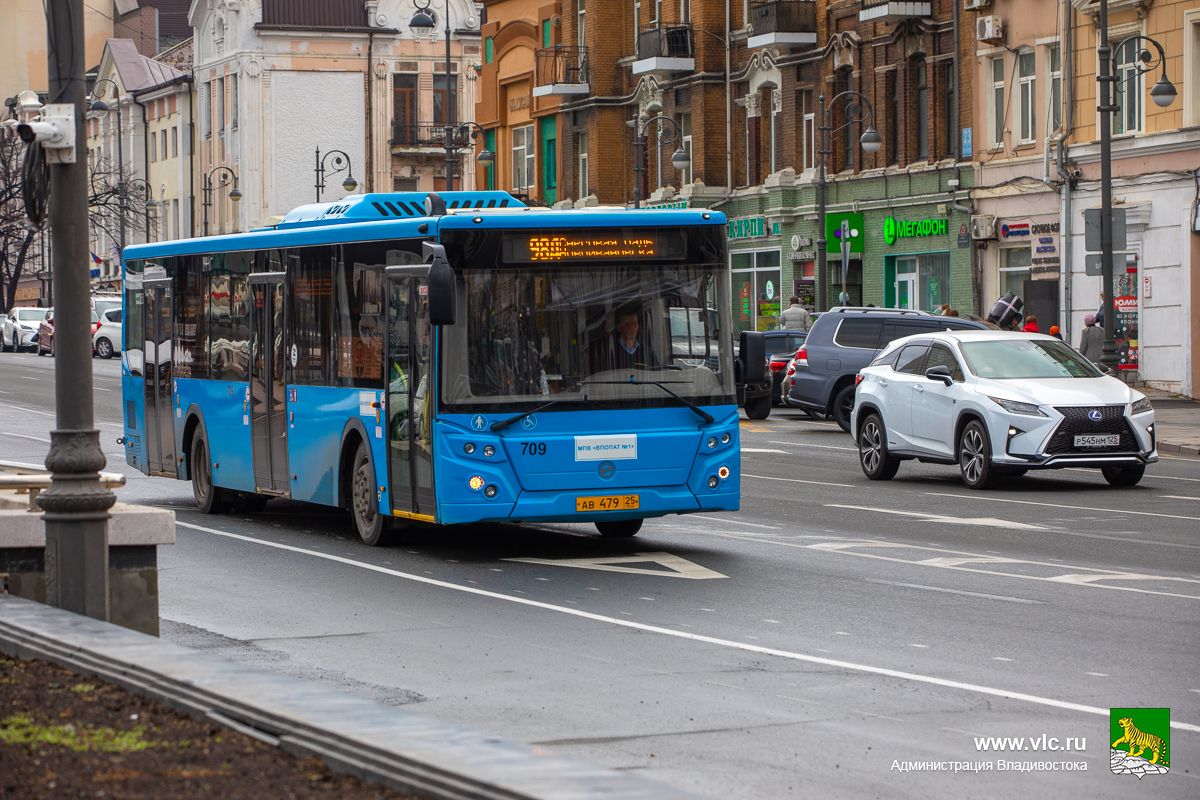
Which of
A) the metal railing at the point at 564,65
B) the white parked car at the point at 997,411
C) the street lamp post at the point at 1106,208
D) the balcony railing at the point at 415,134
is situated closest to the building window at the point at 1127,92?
the street lamp post at the point at 1106,208

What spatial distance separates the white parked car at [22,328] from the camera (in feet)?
236

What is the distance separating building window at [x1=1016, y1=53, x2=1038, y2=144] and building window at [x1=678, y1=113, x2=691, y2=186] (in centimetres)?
1441

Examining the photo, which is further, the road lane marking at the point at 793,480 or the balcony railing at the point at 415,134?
the balcony railing at the point at 415,134

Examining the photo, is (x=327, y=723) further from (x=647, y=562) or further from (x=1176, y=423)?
(x=1176, y=423)

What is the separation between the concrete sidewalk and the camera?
25.6 m

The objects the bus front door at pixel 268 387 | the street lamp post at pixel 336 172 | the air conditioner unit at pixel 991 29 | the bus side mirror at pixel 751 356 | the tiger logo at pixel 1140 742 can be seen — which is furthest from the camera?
the street lamp post at pixel 336 172

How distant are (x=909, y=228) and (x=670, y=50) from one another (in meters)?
11.9

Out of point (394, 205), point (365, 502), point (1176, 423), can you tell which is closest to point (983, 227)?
point (1176, 423)

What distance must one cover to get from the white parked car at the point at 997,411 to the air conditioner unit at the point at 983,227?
18821 millimetres

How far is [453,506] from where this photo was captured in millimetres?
13375

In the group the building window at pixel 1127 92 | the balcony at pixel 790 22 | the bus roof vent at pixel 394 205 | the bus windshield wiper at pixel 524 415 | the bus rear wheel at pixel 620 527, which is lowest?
the bus rear wheel at pixel 620 527

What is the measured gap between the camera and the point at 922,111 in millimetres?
42938

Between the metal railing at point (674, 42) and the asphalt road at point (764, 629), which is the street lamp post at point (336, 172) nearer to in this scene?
the metal railing at point (674, 42)

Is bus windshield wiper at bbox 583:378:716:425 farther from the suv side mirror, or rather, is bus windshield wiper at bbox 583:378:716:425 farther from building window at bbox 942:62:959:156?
building window at bbox 942:62:959:156
